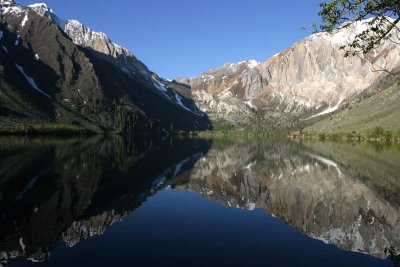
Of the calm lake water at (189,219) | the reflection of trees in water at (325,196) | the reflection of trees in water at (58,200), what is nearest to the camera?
the calm lake water at (189,219)

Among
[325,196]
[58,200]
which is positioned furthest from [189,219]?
[325,196]

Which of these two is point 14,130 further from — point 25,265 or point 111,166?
point 25,265

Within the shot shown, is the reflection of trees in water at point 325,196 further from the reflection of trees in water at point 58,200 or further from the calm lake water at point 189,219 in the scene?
the reflection of trees in water at point 58,200

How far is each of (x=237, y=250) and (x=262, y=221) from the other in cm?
1013

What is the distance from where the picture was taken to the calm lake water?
24.0 meters

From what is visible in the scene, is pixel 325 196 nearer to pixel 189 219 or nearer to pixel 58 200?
pixel 189 219

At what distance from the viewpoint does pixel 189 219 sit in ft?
115

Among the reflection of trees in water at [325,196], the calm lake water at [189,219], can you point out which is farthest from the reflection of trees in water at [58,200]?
the reflection of trees in water at [325,196]

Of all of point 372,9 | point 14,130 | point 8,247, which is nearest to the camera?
point 372,9

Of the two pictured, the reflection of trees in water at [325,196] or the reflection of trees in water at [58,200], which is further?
the reflection of trees in water at [325,196]

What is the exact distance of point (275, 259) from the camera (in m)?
24.0

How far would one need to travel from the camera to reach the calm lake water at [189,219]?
78.7 feet

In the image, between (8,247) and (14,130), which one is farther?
(14,130)

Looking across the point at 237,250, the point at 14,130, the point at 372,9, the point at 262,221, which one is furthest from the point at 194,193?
the point at 14,130
